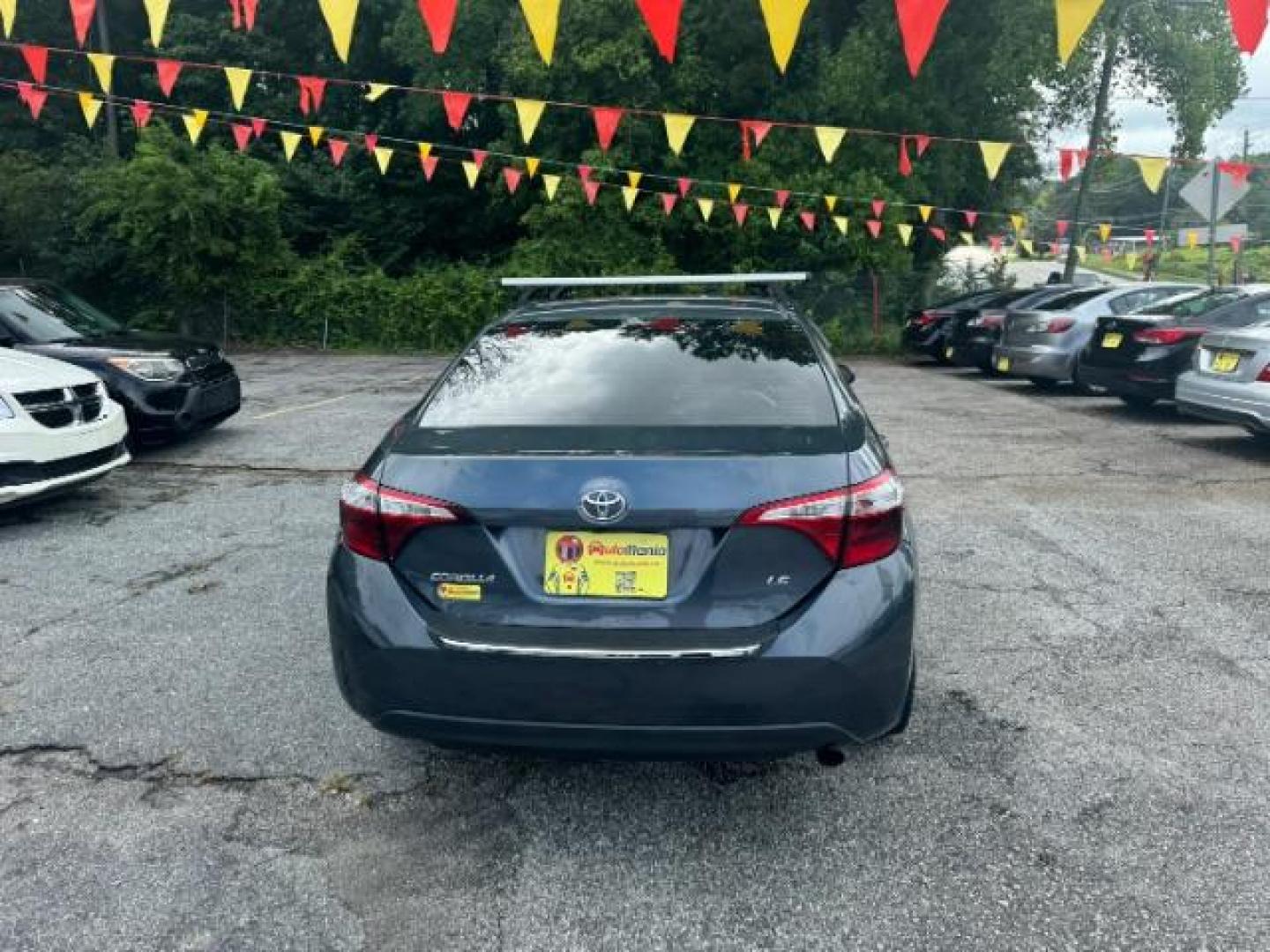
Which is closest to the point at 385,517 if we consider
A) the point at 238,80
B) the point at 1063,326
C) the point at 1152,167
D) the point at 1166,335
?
the point at 1166,335

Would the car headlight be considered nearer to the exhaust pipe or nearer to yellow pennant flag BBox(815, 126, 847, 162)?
the exhaust pipe

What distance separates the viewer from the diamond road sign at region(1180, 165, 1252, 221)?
14297 mm

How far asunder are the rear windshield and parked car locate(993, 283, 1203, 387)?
1017cm

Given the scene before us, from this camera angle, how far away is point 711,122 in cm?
2175

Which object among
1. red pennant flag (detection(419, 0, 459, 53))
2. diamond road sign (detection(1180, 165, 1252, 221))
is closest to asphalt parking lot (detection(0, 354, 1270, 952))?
red pennant flag (detection(419, 0, 459, 53))

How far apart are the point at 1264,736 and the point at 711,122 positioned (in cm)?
2055

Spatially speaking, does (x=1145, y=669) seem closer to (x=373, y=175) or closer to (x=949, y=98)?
(x=949, y=98)

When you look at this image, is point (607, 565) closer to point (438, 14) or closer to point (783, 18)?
point (783, 18)

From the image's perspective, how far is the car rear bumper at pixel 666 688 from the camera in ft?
7.85

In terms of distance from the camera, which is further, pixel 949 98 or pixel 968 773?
pixel 949 98

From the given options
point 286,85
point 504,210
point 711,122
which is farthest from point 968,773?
point 286,85

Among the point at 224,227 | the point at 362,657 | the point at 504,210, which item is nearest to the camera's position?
the point at 362,657

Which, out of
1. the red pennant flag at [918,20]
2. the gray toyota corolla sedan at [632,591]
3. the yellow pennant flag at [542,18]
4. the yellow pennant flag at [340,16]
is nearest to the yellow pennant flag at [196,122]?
the yellow pennant flag at [340,16]

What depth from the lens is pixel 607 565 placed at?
7.99 feet
